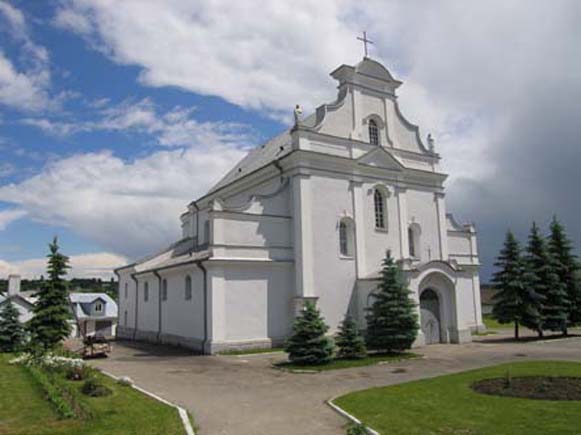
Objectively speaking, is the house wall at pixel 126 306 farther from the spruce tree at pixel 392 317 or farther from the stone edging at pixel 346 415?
the stone edging at pixel 346 415

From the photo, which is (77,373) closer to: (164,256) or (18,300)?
(164,256)

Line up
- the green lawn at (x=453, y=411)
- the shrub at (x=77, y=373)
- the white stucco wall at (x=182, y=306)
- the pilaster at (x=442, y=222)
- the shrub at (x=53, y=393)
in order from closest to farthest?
1. the green lawn at (x=453, y=411)
2. the shrub at (x=53, y=393)
3. the shrub at (x=77, y=373)
4. the white stucco wall at (x=182, y=306)
5. the pilaster at (x=442, y=222)

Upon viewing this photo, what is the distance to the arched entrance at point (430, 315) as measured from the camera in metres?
27.9

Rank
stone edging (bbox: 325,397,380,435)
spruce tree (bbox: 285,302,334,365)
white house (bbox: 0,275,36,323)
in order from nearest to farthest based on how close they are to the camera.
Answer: stone edging (bbox: 325,397,380,435)
spruce tree (bbox: 285,302,334,365)
white house (bbox: 0,275,36,323)

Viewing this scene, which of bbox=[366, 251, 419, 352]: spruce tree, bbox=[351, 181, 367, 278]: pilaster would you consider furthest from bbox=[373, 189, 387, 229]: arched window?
bbox=[366, 251, 419, 352]: spruce tree

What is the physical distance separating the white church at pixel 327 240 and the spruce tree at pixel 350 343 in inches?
179

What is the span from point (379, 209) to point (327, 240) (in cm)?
481

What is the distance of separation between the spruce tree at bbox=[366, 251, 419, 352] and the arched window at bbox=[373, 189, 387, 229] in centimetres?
542

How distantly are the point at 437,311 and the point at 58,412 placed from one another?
2247cm

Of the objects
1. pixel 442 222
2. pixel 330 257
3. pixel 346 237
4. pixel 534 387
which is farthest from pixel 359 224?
pixel 534 387

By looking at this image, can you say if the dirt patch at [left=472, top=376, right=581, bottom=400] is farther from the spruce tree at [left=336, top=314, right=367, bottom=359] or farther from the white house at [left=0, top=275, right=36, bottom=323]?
the white house at [left=0, top=275, right=36, bottom=323]

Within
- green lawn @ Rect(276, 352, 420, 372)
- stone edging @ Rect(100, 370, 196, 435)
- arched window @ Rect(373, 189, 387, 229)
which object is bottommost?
green lawn @ Rect(276, 352, 420, 372)

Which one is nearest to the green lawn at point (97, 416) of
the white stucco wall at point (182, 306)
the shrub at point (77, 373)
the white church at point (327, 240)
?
the shrub at point (77, 373)

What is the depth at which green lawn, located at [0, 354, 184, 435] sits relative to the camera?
367 inches
